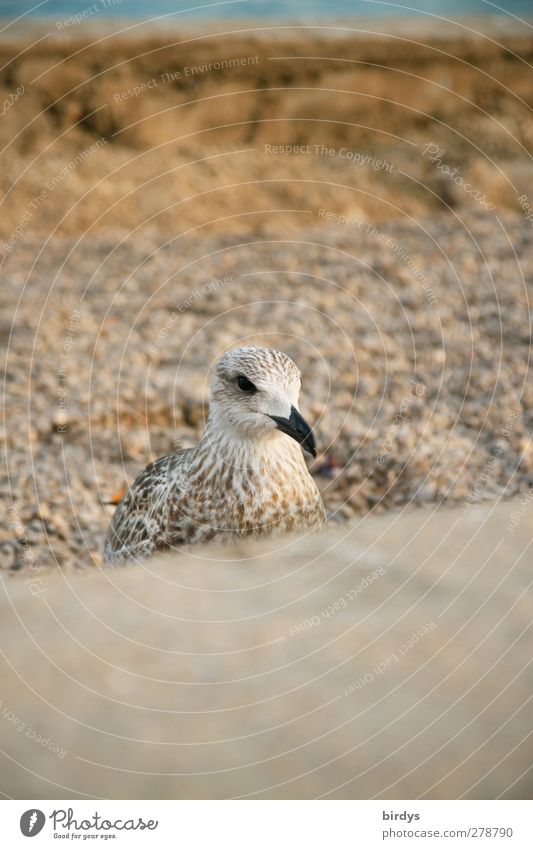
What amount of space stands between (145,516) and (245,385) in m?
0.90

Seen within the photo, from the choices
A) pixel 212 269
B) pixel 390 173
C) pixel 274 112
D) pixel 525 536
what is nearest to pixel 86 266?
pixel 212 269

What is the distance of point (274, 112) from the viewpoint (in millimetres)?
9656

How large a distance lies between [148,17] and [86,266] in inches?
107

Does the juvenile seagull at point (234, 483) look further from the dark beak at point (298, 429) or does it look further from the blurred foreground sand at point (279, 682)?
the blurred foreground sand at point (279, 682)

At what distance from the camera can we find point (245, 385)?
3.95 metres

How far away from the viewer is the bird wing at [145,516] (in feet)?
13.9

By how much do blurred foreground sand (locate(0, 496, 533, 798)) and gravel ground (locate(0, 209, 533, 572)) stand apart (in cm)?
257
